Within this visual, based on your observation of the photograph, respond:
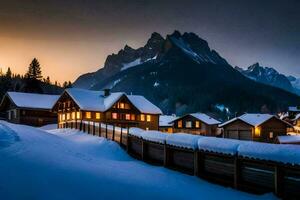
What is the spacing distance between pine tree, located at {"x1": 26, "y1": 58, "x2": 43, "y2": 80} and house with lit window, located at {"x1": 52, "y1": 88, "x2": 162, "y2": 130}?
2230 inches

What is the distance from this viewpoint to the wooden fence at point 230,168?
13.3m

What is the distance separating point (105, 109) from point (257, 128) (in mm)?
30629

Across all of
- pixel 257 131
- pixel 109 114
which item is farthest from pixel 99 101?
pixel 257 131

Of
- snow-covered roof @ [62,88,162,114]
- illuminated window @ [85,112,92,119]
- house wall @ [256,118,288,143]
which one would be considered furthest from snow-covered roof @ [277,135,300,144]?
illuminated window @ [85,112,92,119]

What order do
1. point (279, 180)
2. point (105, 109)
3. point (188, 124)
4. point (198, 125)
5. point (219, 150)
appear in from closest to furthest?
point (279, 180), point (219, 150), point (105, 109), point (198, 125), point (188, 124)

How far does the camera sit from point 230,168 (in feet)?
52.4

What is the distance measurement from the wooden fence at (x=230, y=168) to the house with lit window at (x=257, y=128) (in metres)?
47.9

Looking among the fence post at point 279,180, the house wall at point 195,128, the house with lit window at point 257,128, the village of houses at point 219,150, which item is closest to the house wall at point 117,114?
the village of houses at point 219,150

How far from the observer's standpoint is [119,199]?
1141 centimetres

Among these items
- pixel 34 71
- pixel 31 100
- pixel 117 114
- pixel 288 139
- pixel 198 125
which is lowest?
pixel 288 139

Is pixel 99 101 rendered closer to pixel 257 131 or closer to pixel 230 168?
pixel 257 131

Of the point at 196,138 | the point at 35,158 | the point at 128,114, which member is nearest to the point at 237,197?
the point at 196,138

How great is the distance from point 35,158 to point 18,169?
8.51ft

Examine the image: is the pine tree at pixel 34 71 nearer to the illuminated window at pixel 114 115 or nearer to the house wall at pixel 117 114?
the house wall at pixel 117 114
